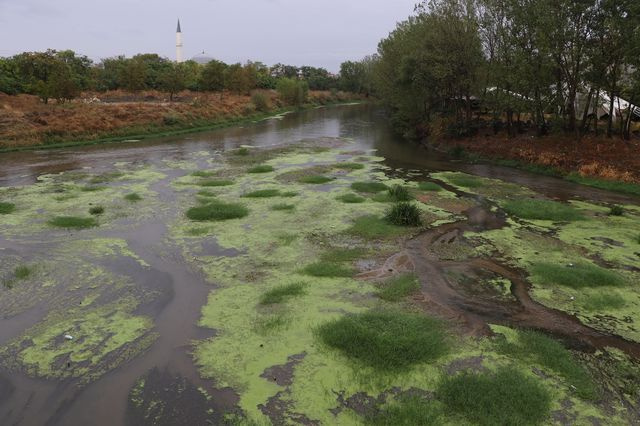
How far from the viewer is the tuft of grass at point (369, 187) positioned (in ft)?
70.4

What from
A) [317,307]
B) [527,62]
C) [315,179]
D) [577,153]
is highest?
[527,62]

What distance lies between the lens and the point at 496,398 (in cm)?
720

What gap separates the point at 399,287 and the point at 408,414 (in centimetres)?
454

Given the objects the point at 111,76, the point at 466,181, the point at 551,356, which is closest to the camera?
the point at 551,356

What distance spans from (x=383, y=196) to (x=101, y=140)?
28700mm

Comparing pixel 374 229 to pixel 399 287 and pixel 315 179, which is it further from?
pixel 315 179

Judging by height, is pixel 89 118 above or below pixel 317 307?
above

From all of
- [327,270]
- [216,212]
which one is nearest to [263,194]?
[216,212]

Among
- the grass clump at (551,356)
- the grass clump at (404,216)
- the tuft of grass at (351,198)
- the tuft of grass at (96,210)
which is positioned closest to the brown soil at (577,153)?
the tuft of grass at (351,198)

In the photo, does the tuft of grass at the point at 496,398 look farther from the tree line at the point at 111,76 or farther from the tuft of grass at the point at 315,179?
the tree line at the point at 111,76

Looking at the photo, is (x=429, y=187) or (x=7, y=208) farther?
(x=429, y=187)

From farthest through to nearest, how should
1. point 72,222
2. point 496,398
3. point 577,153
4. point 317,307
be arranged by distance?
1. point 577,153
2. point 72,222
3. point 317,307
4. point 496,398

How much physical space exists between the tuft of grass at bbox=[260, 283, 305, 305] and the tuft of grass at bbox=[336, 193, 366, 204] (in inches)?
321

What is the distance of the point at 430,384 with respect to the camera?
25.2ft
